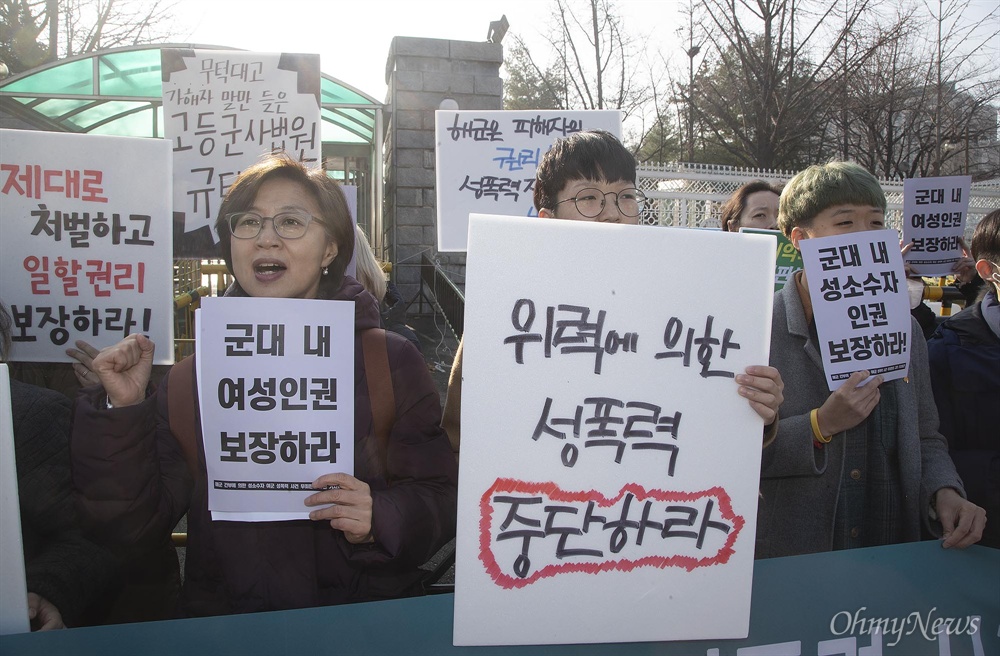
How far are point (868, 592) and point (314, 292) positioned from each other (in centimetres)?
149

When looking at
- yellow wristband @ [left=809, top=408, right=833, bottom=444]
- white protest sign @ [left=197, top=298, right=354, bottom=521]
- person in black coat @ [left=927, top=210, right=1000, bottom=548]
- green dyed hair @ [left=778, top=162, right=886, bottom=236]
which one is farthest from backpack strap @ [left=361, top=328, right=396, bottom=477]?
person in black coat @ [left=927, top=210, right=1000, bottom=548]

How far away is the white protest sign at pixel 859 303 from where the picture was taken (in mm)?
1950

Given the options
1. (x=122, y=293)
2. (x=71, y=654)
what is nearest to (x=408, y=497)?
(x=71, y=654)

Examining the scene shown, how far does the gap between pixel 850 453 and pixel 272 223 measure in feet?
5.32

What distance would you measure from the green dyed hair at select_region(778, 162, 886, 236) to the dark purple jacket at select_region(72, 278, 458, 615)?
1264 mm

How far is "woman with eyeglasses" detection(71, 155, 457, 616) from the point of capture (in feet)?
5.21

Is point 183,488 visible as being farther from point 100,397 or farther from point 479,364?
point 479,364

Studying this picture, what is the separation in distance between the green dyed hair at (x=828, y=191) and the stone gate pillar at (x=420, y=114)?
6174 millimetres

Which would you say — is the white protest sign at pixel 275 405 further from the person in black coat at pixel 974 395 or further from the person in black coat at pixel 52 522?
the person in black coat at pixel 974 395

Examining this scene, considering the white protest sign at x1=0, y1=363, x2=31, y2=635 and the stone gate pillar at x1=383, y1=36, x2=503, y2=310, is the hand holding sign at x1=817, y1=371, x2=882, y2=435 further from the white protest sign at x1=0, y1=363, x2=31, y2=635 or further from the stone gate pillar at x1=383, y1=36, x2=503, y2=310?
the stone gate pillar at x1=383, y1=36, x2=503, y2=310

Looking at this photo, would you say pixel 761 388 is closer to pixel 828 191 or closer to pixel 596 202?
pixel 596 202

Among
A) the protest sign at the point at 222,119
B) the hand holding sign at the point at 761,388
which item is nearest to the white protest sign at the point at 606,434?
the hand holding sign at the point at 761,388

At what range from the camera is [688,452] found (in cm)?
153

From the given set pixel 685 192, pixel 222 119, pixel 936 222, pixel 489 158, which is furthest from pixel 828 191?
pixel 685 192
